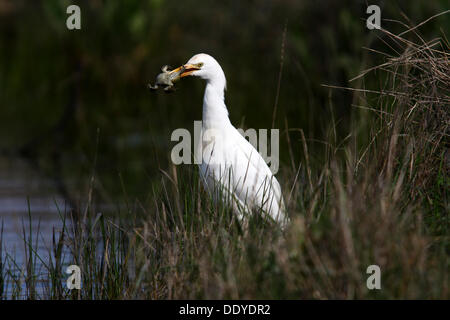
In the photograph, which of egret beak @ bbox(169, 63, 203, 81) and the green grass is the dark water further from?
the green grass

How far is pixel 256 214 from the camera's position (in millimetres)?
4770

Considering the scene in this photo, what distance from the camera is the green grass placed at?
12.6ft

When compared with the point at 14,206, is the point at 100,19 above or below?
above

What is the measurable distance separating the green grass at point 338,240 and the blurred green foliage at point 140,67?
552 centimetres

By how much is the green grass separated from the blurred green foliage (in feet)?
18.1

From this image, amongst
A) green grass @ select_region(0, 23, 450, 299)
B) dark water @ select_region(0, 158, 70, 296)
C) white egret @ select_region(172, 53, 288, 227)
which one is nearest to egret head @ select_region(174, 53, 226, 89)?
white egret @ select_region(172, 53, 288, 227)

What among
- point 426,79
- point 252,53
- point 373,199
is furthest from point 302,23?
point 373,199

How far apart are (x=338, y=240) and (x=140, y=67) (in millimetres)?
Result: 10639

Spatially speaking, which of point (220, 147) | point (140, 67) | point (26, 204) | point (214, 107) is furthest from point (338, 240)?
point (140, 67)

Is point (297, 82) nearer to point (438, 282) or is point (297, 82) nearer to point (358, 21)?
point (358, 21)

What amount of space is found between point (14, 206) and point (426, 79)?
534cm

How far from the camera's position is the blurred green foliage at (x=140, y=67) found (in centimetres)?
1166

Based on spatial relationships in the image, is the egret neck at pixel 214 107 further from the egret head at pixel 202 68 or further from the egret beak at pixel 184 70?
the egret beak at pixel 184 70
